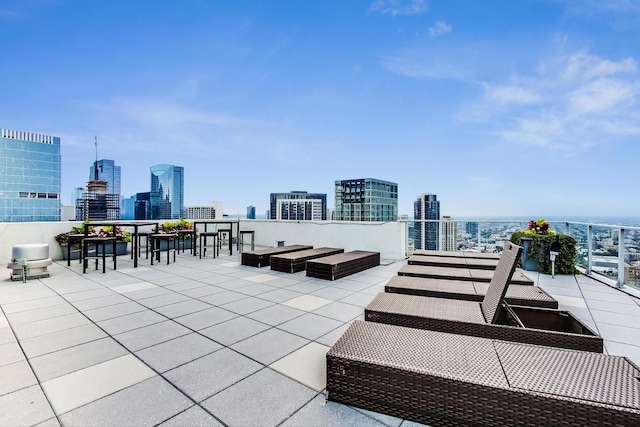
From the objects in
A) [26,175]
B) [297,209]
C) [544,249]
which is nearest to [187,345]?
[544,249]

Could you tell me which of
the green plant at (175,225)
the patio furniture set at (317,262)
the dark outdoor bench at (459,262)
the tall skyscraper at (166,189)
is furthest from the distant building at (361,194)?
the tall skyscraper at (166,189)

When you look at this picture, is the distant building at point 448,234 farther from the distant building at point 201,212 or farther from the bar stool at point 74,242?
the bar stool at point 74,242

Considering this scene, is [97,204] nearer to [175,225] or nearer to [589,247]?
[175,225]

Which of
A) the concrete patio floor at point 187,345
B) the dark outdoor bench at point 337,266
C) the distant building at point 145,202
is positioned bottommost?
the concrete patio floor at point 187,345

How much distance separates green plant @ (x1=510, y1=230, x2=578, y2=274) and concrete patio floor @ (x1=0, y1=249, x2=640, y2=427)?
64 cm

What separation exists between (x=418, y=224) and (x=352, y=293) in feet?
12.9

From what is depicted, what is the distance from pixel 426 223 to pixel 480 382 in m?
6.47

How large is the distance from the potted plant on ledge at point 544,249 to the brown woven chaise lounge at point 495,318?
3.87 meters

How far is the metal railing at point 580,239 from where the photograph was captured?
447 centimetres

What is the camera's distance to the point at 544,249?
5664mm

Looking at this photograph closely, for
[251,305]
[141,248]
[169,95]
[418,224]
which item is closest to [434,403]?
[251,305]

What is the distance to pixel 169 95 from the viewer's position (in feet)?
39.0

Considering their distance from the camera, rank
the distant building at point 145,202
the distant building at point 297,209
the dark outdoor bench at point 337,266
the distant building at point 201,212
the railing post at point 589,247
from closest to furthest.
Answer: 1. the dark outdoor bench at point 337,266
2. the railing post at point 589,247
3. the distant building at point 201,212
4. the distant building at point 297,209
5. the distant building at point 145,202

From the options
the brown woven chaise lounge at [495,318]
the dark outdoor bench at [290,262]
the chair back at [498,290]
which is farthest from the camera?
the dark outdoor bench at [290,262]
